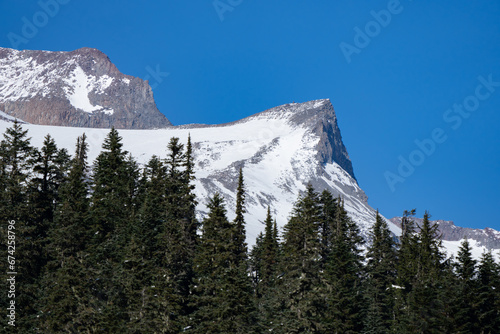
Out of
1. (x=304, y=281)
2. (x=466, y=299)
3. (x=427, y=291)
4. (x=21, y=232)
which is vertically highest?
(x=21, y=232)

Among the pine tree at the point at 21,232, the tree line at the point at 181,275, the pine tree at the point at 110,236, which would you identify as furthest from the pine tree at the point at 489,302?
the pine tree at the point at 21,232

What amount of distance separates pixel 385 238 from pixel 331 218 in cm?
821

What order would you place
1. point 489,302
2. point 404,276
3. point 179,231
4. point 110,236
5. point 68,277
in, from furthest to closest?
point 404,276, point 110,236, point 489,302, point 179,231, point 68,277

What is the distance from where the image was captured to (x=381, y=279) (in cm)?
6856

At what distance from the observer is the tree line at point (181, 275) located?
46219 millimetres

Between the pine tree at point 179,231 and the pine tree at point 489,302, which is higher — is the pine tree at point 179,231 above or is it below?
above

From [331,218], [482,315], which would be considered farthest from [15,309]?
[482,315]

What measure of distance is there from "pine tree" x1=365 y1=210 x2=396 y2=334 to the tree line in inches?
12.8

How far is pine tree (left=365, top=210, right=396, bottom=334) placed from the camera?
62.6 metres

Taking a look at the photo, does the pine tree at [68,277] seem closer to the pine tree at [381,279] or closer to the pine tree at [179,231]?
the pine tree at [179,231]

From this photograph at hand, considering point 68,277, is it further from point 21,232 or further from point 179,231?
point 179,231

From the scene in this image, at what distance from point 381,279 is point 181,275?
26.6 meters

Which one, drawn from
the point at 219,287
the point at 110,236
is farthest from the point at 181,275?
the point at 110,236

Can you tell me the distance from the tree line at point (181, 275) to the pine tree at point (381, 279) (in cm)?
33
